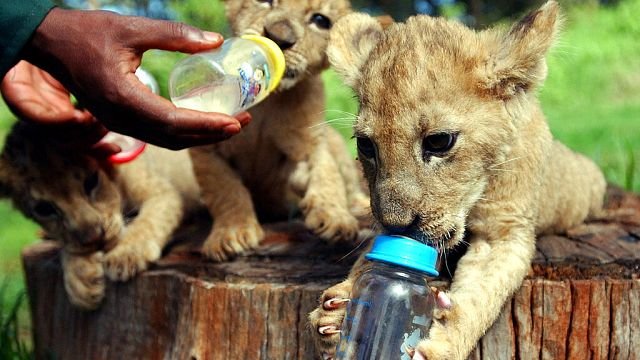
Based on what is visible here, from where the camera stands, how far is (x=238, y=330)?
354 centimetres

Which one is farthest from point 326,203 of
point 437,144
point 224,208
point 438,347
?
point 438,347

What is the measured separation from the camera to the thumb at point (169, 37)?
309cm

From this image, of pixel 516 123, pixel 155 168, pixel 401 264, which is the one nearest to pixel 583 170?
pixel 516 123

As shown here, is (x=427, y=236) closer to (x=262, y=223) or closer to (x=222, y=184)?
A: (x=222, y=184)

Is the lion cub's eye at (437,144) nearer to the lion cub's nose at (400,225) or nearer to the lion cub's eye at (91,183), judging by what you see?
the lion cub's nose at (400,225)

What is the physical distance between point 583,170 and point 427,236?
72.4 inches

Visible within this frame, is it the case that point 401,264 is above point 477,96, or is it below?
below

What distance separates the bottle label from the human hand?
231mm

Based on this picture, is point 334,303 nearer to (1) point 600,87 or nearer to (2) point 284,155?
(2) point 284,155

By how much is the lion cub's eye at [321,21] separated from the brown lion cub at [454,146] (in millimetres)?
895

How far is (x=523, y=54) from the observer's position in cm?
302

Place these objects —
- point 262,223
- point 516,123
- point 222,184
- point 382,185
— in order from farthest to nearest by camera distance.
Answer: point 262,223
point 222,184
point 516,123
point 382,185

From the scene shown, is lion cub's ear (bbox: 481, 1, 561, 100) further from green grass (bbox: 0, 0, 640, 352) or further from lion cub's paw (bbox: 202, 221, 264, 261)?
green grass (bbox: 0, 0, 640, 352)

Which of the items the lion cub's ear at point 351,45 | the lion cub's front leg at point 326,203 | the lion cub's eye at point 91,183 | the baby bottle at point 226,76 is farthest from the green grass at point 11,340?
the lion cub's ear at point 351,45
